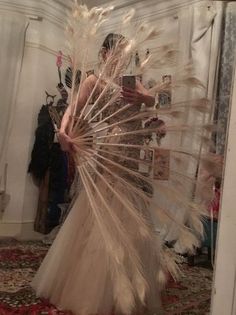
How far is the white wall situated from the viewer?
7.73ft

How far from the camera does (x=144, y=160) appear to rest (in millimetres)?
1159

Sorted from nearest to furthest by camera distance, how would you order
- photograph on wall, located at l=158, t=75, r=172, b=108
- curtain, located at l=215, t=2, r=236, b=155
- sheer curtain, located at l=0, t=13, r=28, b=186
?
curtain, located at l=215, t=2, r=236, b=155 < photograph on wall, located at l=158, t=75, r=172, b=108 < sheer curtain, located at l=0, t=13, r=28, b=186

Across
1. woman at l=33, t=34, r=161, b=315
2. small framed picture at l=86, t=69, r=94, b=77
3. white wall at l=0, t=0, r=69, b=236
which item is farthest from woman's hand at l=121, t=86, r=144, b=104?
white wall at l=0, t=0, r=69, b=236

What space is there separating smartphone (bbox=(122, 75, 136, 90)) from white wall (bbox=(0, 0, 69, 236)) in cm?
130

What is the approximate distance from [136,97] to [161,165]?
240 millimetres

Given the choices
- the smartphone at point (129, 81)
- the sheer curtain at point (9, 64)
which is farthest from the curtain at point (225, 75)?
the sheer curtain at point (9, 64)

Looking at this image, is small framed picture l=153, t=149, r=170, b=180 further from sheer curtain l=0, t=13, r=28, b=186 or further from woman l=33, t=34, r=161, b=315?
sheer curtain l=0, t=13, r=28, b=186

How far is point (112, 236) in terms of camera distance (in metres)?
1.12

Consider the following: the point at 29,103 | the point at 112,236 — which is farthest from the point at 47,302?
the point at 29,103

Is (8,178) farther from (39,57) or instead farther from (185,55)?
(185,55)

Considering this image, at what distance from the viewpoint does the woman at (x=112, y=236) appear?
3.68 feet

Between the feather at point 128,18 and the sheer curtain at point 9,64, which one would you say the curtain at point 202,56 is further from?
the sheer curtain at point 9,64

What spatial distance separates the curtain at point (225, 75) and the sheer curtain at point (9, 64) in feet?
4.61

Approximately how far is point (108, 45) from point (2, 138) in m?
1.34
